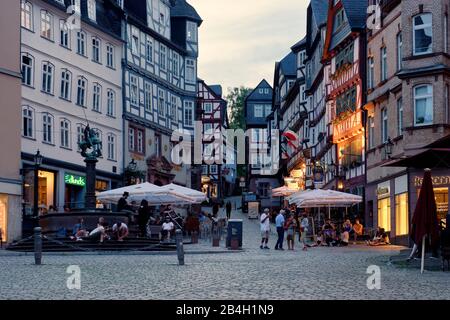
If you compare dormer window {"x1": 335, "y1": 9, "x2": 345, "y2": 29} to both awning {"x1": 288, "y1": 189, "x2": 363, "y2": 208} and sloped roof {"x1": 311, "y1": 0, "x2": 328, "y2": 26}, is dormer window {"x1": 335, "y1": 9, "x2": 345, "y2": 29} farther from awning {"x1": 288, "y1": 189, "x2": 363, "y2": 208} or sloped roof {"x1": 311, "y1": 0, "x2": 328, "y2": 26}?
awning {"x1": 288, "y1": 189, "x2": 363, "y2": 208}

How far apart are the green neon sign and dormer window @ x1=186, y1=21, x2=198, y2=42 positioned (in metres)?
24.4

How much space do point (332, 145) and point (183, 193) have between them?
21.3 metres

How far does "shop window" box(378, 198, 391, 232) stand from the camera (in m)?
46.3

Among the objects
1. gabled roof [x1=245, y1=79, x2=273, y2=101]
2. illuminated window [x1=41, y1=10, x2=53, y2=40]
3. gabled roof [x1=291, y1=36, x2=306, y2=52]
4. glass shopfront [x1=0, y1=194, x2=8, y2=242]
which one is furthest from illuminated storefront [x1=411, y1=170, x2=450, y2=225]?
gabled roof [x1=245, y1=79, x2=273, y2=101]

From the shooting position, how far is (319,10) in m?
73.5

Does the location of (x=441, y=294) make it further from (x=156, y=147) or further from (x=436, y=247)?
(x=156, y=147)

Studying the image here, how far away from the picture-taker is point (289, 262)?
2823cm

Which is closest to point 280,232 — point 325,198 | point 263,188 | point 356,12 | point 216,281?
point 325,198

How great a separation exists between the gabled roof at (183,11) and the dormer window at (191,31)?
1.44 feet

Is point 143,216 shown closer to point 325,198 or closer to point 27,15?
point 325,198

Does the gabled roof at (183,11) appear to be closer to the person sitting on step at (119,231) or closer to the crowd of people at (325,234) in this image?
the crowd of people at (325,234)

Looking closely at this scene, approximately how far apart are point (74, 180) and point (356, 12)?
18403mm

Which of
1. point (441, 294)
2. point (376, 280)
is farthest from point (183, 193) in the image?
point (441, 294)
